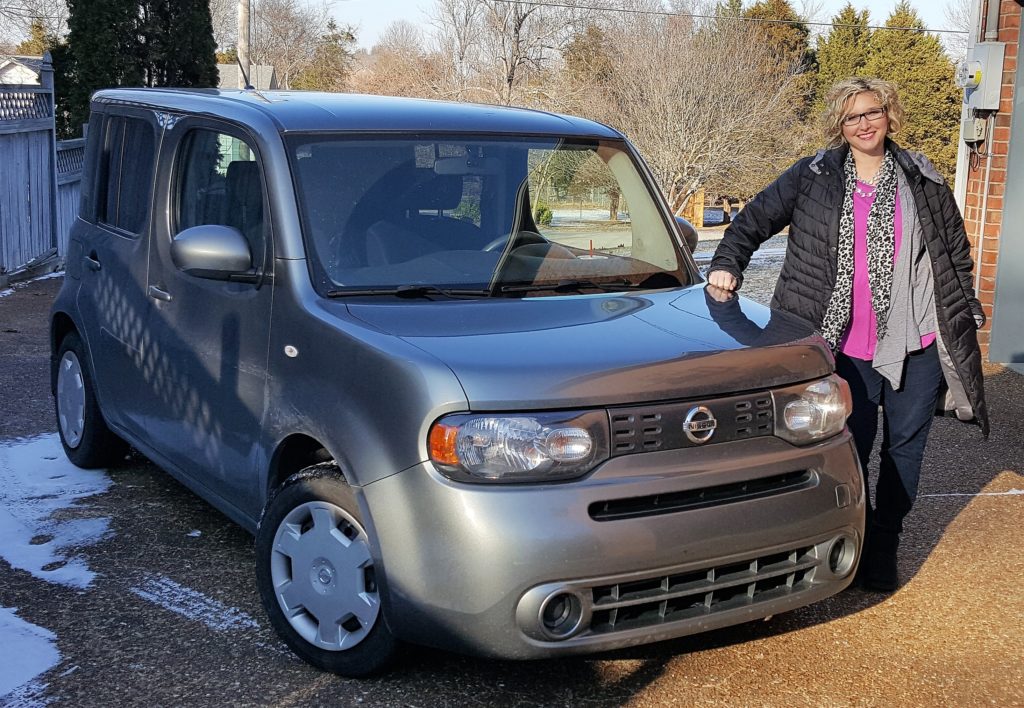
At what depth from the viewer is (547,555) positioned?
317 cm

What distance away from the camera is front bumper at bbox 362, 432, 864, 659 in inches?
125

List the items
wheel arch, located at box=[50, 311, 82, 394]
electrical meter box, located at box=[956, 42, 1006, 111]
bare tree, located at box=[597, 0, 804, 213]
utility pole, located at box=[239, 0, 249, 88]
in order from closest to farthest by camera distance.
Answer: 1. wheel arch, located at box=[50, 311, 82, 394]
2. electrical meter box, located at box=[956, 42, 1006, 111]
3. utility pole, located at box=[239, 0, 249, 88]
4. bare tree, located at box=[597, 0, 804, 213]

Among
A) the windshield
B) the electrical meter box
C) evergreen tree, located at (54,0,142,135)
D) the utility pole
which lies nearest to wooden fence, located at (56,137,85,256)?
evergreen tree, located at (54,0,142,135)

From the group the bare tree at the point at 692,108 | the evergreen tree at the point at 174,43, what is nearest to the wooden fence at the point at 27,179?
the evergreen tree at the point at 174,43

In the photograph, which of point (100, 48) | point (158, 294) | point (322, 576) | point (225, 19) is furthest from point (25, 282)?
point (225, 19)

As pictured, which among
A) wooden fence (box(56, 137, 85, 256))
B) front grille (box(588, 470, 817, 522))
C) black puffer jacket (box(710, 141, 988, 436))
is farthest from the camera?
wooden fence (box(56, 137, 85, 256))

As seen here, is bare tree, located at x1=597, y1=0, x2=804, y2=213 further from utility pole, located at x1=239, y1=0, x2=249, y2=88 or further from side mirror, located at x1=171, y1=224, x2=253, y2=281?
side mirror, located at x1=171, y1=224, x2=253, y2=281

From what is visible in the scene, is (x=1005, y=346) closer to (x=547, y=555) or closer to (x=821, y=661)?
(x=821, y=661)

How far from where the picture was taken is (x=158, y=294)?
4.86m

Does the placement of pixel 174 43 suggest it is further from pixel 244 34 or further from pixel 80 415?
pixel 80 415

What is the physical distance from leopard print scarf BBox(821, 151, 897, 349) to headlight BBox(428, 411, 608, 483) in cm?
163

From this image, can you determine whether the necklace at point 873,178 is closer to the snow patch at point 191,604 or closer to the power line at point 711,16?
the snow patch at point 191,604

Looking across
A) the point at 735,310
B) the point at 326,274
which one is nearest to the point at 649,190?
the point at 735,310

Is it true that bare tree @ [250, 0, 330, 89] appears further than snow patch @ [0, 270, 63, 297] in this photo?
Yes
